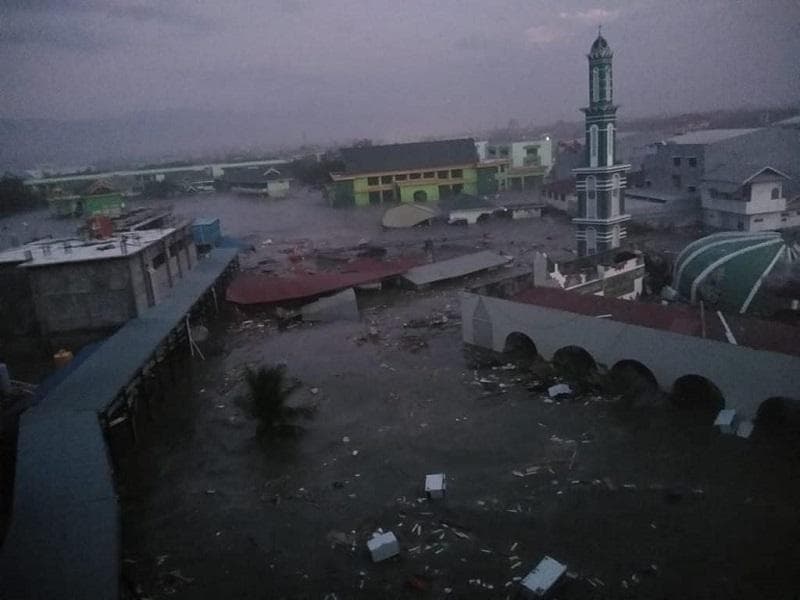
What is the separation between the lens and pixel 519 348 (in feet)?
46.9

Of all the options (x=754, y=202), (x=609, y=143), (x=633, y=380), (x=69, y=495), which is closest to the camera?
(x=69, y=495)

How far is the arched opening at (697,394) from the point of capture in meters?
10.9

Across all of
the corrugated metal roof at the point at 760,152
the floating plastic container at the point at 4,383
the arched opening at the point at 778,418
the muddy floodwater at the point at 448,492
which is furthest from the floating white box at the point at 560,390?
the corrugated metal roof at the point at 760,152

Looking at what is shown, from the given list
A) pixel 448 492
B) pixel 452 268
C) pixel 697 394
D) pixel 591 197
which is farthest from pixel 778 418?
pixel 452 268

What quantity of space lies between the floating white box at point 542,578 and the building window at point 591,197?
15.2 metres

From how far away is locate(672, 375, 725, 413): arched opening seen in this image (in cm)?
1088

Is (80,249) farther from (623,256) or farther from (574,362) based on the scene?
(623,256)

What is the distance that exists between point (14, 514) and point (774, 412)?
11.2 meters

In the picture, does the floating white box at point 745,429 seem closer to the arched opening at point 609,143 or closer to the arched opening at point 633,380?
the arched opening at point 633,380

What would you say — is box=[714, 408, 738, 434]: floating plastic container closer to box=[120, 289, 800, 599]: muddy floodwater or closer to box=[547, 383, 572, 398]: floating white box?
box=[120, 289, 800, 599]: muddy floodwater

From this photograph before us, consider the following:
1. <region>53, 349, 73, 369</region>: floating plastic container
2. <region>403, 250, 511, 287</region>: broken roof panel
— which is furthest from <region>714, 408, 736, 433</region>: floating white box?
<region>53, 349, 73, 369</region>: floating plastic container

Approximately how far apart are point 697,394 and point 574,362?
7.79 feet

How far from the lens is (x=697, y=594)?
682 centimetres

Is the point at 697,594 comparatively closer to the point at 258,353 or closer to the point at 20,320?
the point at 258,353
